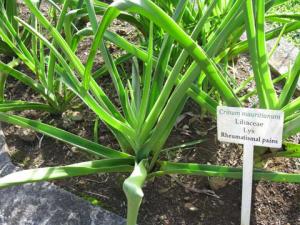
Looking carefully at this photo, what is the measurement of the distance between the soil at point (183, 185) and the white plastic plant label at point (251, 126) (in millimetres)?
250

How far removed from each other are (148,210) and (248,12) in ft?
1.73

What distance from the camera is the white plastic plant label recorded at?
875 mm

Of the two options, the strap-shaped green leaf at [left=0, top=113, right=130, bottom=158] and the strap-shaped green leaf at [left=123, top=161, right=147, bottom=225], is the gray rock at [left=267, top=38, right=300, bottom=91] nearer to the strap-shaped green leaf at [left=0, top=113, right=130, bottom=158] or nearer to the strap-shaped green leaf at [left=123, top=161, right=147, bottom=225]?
the strap-shaped green leaf at [left=0, top=113, right=130, bottom=158]

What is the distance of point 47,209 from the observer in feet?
3.66

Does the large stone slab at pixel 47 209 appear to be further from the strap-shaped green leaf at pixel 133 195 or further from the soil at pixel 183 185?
the strap-shaped green leaf at pixel 133 195

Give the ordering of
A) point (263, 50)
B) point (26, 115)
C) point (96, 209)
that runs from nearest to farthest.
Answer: point (263, 50)
point (96, 209)
point (26, 115)

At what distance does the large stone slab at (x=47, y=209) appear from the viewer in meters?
1.08

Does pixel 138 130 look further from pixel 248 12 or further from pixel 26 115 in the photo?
pixel 26 115

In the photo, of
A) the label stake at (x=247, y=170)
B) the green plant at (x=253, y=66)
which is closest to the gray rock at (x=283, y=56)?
the green plant at (x=253, y=66)

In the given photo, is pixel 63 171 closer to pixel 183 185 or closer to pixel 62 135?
pixel 62 135

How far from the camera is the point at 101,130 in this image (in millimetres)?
1338

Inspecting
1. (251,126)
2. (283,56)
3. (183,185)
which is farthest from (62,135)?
(283,56)

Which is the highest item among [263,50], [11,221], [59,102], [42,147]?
[263,50]

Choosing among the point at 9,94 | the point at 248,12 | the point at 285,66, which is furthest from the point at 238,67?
the point at 9,94
